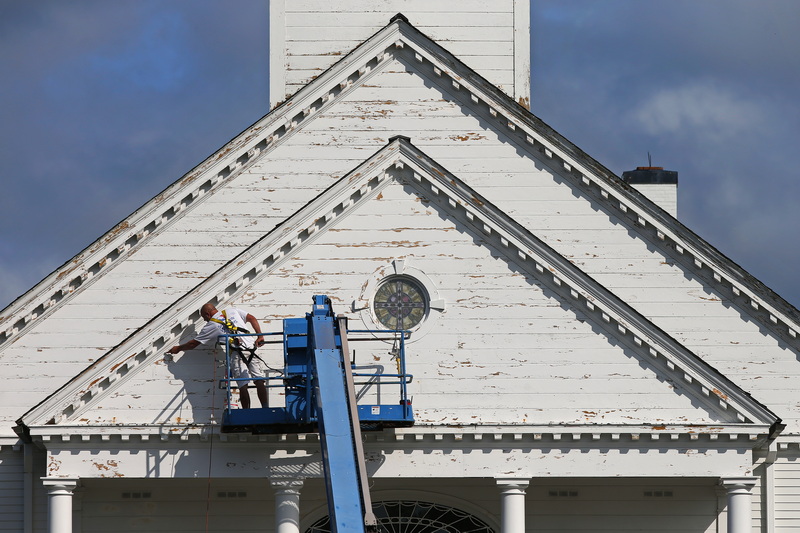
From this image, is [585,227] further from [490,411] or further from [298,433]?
[298,433]

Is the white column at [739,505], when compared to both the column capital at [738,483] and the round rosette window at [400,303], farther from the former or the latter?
the round rosette window at [400,303]

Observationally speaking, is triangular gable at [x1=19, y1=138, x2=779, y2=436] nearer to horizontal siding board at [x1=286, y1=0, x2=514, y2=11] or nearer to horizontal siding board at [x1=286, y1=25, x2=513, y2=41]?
horizontal siding board at [x1=286, y1=25, x2=513, y2=41]

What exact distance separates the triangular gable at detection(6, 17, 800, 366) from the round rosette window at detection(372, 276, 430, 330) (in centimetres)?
454

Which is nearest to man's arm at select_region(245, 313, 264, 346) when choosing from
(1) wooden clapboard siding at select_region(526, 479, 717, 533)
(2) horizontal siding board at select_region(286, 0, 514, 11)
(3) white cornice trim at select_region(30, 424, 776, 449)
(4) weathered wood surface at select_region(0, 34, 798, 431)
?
(3) white cornice trim at select_region(30, 424, 776, 449)

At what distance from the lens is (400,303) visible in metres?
25.5

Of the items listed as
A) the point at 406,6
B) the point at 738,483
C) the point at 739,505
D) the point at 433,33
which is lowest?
the point at 739,505

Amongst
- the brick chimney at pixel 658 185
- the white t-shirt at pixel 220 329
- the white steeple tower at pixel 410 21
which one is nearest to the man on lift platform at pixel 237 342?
the white t-shirt at pixel 220 329

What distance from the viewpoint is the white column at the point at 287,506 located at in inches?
Answer: 979

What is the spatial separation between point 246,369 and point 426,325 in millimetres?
2869

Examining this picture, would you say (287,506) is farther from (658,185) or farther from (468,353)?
(658,185)

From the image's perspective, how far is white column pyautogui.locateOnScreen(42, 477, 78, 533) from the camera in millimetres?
24828

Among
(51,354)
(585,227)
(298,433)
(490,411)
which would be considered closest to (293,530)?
(298,433)

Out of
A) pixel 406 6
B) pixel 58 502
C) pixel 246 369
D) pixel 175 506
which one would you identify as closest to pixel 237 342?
pixel 246 369

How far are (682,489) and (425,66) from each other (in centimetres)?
874
